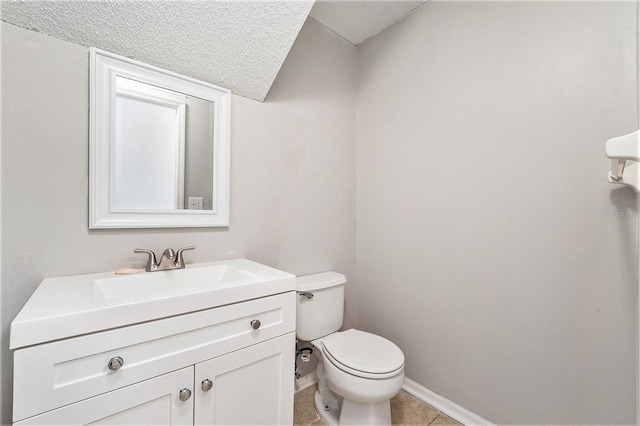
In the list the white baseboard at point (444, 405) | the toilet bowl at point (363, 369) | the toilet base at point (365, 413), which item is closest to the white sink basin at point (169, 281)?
the toilet bowl at point (363, 369)

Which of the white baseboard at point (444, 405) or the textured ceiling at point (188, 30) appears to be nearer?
the textured ceiling at point (188, 30)

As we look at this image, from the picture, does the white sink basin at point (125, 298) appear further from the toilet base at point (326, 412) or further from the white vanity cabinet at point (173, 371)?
the toilet base at point (326, 412)

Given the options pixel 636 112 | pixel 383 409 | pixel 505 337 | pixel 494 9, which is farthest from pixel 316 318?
pixel 494 9

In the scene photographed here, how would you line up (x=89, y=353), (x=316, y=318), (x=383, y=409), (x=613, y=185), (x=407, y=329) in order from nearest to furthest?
(x=89, y=353) < (x=613, y=185) < (x=383, y=409) < (x=316, y=318) < (x=407, y=329)

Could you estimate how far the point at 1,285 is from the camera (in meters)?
0.87

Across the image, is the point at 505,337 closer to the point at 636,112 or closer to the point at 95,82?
the point at 636,112

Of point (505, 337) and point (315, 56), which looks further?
point (315, 56)

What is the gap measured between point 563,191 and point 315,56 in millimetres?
1536

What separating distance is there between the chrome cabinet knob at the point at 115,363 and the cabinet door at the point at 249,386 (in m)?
0.21

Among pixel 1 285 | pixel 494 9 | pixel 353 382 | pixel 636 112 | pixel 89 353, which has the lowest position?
pixel 353 382

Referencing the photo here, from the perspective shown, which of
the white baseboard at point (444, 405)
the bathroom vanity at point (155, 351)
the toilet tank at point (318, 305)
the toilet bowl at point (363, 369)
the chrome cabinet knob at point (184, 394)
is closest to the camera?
the bathroom vanity at point (155, 351)

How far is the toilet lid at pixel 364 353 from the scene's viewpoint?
1.17 meters

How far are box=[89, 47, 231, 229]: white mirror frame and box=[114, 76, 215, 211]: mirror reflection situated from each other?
0.07ft

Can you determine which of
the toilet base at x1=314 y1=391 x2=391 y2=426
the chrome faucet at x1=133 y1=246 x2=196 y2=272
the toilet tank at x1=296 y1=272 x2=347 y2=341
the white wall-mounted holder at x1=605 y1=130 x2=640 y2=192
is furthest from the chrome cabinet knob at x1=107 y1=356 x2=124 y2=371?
the white wall-mounted holder at x1=605 y1=130 x2=640 y2=192
